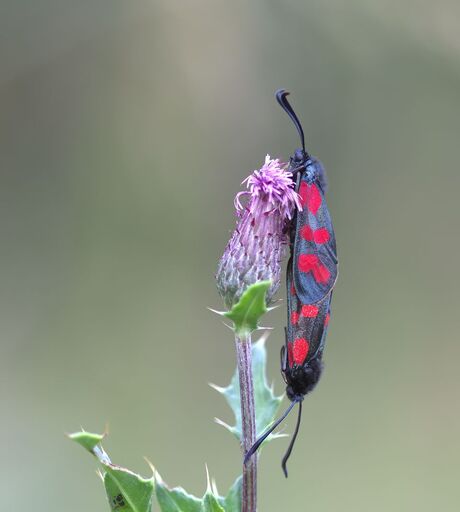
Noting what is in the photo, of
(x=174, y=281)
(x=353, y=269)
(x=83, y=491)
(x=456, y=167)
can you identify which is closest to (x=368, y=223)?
(x=353, y=269)

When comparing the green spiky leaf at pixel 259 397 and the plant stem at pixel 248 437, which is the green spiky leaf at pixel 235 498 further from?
the green spiky leaf at pixel 259 397

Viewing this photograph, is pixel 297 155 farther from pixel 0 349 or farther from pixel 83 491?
pixel 0 349

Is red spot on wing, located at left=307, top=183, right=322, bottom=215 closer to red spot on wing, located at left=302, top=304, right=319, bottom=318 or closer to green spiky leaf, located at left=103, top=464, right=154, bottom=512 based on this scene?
red spot on wing, located at left=302, top=304, right=319, bottom=318

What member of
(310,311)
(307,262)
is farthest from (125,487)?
(307,262)

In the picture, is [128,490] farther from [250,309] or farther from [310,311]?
[310,311]

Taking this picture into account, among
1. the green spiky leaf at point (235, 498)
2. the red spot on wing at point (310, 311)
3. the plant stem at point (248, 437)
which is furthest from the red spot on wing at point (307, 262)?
the green spiky leaf at point (235, 498)

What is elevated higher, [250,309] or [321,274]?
[321,274]

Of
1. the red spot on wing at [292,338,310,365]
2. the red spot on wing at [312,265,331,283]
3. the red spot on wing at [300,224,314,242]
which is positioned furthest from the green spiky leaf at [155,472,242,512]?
the red spot on wing at [300,224,314,242]
